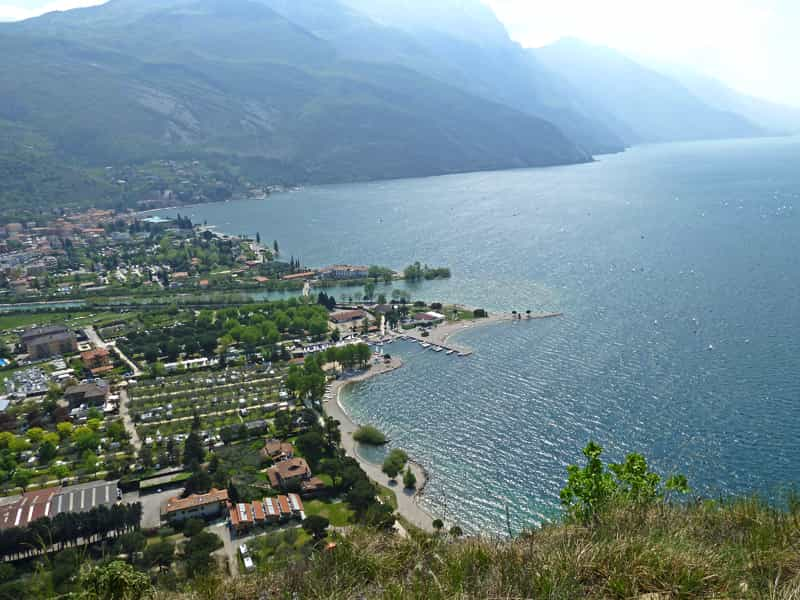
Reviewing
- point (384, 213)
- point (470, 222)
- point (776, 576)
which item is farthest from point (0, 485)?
point (384, 213)

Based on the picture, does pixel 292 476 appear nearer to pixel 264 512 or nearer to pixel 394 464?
pixel 264 512

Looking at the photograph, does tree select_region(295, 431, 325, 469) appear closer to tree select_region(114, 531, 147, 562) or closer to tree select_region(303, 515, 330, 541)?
tree select_region(303, 515, 330, 541)

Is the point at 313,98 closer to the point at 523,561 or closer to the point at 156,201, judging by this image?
the point at 156,201

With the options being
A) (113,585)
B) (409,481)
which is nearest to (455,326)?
(409,481)

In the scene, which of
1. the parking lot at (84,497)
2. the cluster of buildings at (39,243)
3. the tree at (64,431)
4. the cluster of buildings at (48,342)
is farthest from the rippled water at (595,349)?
the cluster of buildings at (39,243)

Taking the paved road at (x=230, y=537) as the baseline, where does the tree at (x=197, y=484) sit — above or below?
above

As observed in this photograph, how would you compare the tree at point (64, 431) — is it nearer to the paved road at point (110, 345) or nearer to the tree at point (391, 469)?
the paved road at point (110, 345)
